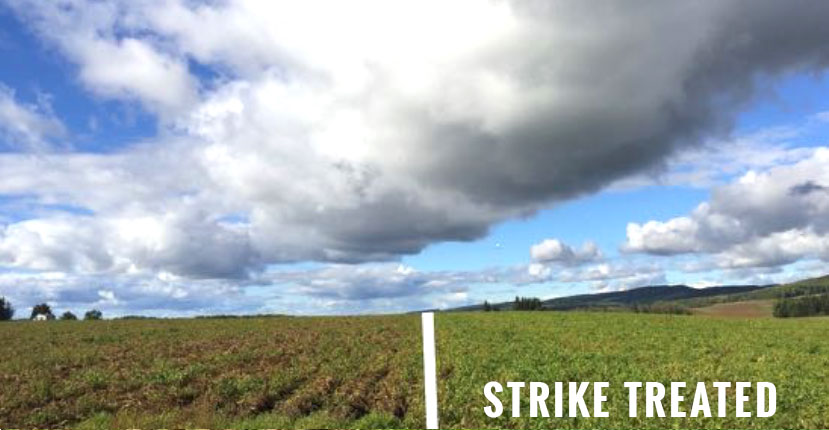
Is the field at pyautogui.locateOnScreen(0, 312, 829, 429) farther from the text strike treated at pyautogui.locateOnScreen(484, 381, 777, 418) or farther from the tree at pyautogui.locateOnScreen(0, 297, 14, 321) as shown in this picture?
the tree at pyautogui.locateOnScreen(0, 297, 14, 321)

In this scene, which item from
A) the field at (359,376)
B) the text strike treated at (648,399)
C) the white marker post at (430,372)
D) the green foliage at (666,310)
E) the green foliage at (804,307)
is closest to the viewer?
the white marker post at (430,372)

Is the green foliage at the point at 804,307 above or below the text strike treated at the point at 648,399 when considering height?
below

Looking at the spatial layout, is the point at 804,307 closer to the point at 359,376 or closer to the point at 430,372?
the point at 359,376

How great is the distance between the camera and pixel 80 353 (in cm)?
4138

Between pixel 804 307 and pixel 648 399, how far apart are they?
172 meters

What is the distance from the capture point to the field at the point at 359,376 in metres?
18.7

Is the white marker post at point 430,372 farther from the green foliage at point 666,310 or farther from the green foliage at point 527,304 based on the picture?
the green foliage at point 527,304

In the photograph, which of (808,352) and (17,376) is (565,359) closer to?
(808,352)

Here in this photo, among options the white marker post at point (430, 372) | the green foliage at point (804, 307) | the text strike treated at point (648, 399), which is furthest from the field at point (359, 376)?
the green foliage at point (804, 307)

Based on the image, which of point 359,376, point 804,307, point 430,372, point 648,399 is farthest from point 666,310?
point 430,372

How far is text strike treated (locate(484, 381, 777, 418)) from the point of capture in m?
18.5

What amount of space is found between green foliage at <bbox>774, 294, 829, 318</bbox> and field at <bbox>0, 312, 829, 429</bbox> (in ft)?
425

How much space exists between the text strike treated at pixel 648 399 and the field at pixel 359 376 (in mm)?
350

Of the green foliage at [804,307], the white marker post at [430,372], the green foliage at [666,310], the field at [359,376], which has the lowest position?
the green foliage at [804,307]
